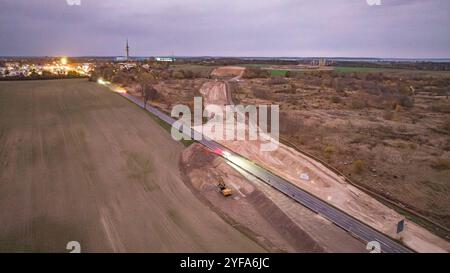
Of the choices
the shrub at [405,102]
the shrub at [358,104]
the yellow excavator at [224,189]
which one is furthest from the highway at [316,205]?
the shrub at [405,102]

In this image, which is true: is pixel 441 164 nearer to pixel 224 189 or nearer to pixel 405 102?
pixel 224 189

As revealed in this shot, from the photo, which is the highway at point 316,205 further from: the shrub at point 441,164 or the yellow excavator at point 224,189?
the shrub at point 441,164

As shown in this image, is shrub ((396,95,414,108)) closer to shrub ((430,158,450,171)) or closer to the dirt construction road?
shrub ((430,158,450,171))

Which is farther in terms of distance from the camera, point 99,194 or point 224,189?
point 224,189

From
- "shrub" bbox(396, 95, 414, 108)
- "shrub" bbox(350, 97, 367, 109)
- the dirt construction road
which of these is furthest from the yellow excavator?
Answer: "shrub" bbox(396, 95, 414, 108)

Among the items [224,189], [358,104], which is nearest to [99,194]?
[224,189]
